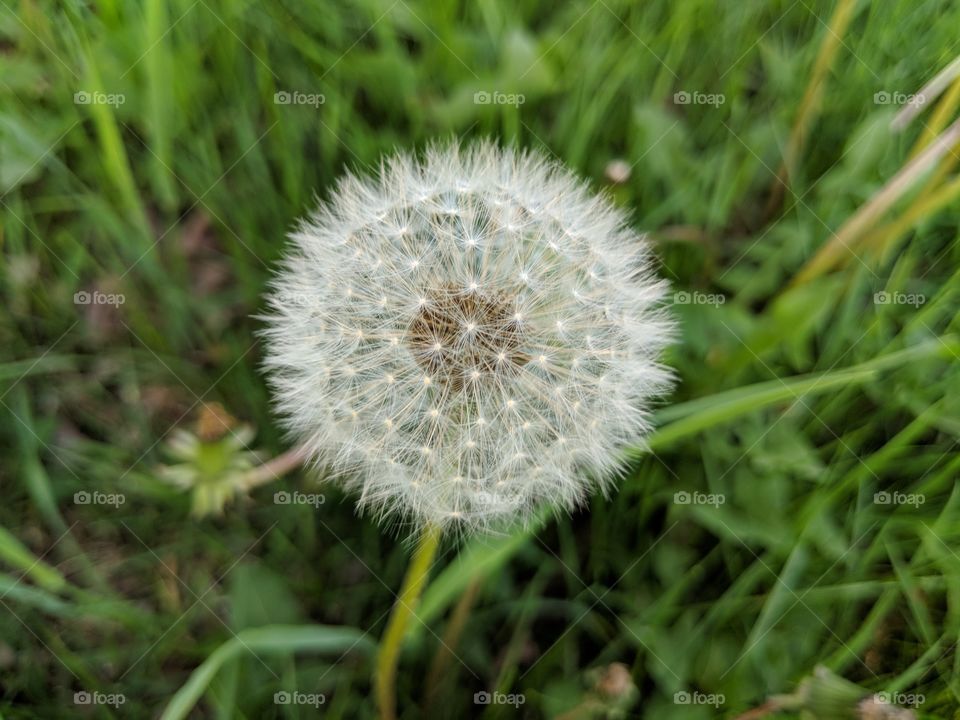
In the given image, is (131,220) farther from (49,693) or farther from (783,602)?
(783,602)

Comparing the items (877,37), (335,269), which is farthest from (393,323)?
(877,37)

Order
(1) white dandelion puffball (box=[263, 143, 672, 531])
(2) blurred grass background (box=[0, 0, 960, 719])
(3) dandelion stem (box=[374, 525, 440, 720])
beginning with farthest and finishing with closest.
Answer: (2) blurred grass background (box=[0, 0, 960, 719]), (3) dandelion stem (box=[374, 525, 440, 720]), (1) white dandelion puffball (box=[263, 143, 672, 531])

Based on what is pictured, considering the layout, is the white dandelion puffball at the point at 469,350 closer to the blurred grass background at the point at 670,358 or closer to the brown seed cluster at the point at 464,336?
the brown seed cluster at the point at 464,336

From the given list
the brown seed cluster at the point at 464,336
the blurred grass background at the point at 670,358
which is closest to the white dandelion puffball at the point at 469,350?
the brown seed cluster at the point at 464,336

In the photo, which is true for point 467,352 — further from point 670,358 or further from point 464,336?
point 670,358

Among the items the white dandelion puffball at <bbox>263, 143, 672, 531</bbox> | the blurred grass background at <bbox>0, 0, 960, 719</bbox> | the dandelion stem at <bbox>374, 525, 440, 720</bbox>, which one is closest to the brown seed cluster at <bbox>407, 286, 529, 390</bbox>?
the white dandelion puffball at <bbox>263, 143, 672, 531</bbox>

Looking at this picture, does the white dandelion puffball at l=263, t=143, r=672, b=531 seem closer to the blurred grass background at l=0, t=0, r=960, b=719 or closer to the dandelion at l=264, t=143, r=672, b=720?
the dandelion at l=264, t=143, r=672, b=720

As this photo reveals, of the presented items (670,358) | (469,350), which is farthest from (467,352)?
(670,358)
